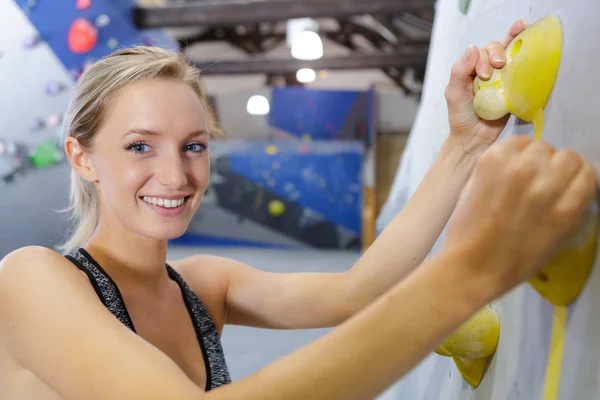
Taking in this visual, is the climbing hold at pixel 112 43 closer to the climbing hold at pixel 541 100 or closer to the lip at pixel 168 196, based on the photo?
the lip at pixel 168 196

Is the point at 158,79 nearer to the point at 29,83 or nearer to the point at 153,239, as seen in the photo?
the point at 153,239

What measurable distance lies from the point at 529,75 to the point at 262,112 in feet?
22.1

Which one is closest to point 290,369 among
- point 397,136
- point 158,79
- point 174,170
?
point 174,170

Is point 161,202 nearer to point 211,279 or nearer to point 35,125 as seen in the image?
point 211,279

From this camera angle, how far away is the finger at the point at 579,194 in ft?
1.63

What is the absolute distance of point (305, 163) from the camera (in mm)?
7301

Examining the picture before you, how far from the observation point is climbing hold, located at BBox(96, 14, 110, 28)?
411 cm

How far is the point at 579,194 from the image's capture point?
50 centimetres

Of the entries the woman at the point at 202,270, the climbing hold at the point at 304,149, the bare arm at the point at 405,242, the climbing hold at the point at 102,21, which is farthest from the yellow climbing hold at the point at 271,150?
the bare arm at the point at 405,242

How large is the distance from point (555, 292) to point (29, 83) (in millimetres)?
4006

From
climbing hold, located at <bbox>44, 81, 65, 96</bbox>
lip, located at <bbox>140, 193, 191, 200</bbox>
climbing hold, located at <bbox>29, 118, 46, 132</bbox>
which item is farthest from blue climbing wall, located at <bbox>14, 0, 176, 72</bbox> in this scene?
lip, located at <bbox>140, 193, 191, 200</bbox>

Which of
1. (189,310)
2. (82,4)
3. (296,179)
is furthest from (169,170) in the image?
(296,179)

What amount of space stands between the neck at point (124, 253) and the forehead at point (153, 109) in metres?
0.18

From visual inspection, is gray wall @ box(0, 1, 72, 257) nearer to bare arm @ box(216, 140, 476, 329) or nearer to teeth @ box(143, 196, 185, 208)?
bare arm @ box(216, 140, 476, 329)
